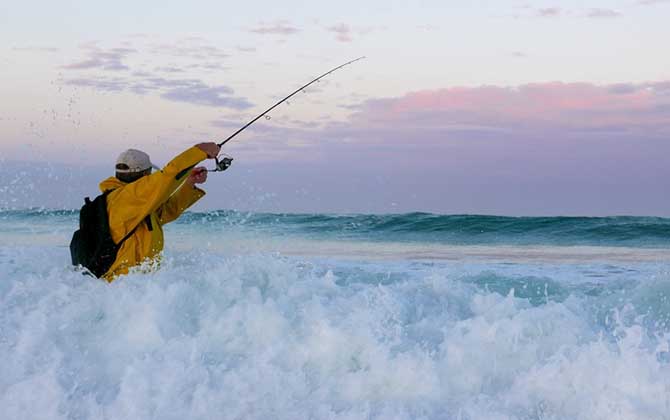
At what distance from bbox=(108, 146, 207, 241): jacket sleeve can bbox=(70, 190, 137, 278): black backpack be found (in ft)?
0.23

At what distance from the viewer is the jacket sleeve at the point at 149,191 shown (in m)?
4.61

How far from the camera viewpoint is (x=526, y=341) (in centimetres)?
467

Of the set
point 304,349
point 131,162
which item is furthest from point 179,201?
point 304,349

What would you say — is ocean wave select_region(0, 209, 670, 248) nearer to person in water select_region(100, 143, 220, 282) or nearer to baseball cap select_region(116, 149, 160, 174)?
person in water select_region(100, 143, 220, 282)

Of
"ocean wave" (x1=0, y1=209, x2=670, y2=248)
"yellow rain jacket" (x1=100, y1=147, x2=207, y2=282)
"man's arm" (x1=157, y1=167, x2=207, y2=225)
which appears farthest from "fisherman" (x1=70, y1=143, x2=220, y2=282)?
"ocean wave" (x1=0, y1=209, x2=670, y2=248)

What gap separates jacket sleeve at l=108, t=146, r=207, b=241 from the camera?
15.1 feet

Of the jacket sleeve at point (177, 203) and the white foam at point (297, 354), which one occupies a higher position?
the jacket sleeve at point (177, 203)

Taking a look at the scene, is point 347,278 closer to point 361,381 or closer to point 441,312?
point 441,312

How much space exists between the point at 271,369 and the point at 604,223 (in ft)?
41.1

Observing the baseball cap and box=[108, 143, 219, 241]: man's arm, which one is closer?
box=[108, 143, 219, 241]: man's arm

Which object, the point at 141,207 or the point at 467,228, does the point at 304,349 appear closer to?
the point at 141,207

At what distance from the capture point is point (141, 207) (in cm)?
471

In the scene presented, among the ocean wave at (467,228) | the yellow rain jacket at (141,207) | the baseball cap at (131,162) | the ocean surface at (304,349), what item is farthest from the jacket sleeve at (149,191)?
the ocean wave at (467,228)

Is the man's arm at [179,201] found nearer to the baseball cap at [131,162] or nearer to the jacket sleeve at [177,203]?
the jacket sleeve at [177,203]
